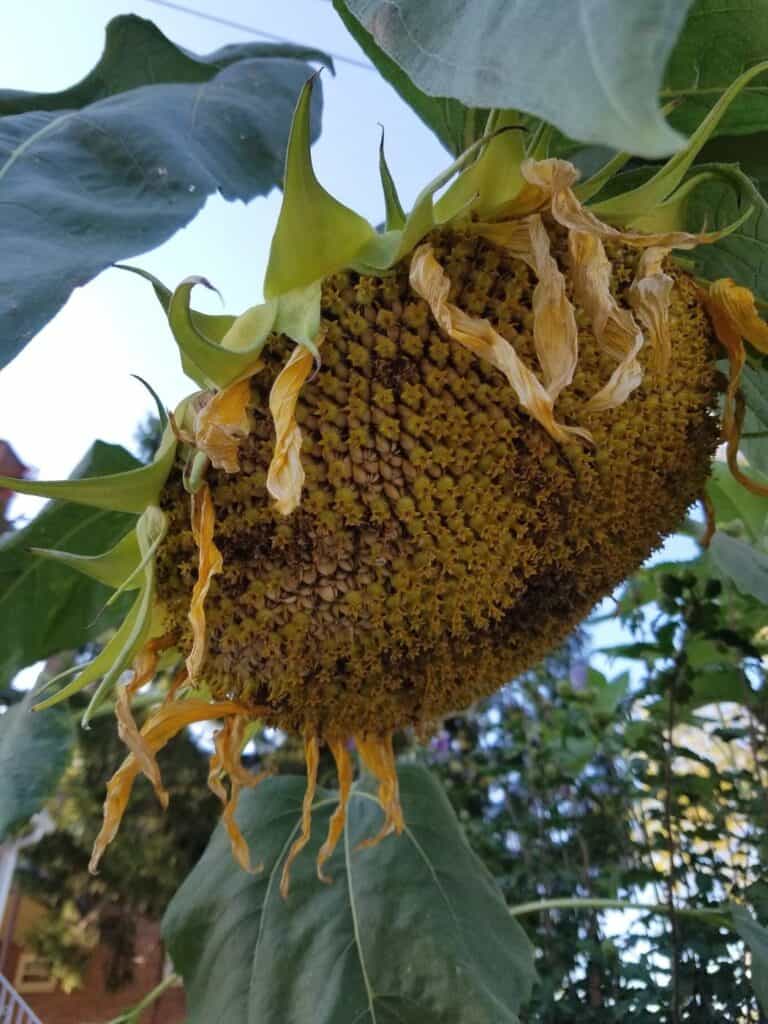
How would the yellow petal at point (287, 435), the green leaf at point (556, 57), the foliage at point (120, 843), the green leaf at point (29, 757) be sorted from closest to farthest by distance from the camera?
the green leaf at point (556, 57) → the yellow petal at point (287, 435) → the green leaf at point (29, 757) → the foliage at point (120, 843)

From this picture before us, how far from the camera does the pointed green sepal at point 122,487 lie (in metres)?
0.52

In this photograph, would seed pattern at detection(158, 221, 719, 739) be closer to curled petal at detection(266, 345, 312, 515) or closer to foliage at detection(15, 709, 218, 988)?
curled petal at detection(266, 345, 312, 515)

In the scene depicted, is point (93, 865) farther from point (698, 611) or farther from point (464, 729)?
point (464, 729)

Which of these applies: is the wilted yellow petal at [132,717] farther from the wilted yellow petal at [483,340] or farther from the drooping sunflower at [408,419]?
the wilted yellow petal at [483,340]

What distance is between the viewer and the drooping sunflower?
1.64 feet

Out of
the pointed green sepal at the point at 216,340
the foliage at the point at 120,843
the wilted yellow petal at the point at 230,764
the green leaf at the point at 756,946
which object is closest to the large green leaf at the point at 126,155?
the pointed green sepal at the point at 216,340

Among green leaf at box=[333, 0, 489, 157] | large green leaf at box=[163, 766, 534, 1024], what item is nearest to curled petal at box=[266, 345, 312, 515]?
green leaf at box=[333, 0, 489, 157]

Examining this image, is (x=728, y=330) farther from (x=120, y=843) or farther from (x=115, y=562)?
(x=120, y=843)

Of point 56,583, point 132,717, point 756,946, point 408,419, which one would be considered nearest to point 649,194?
point 408,419

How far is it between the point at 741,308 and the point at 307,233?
260 millimetres

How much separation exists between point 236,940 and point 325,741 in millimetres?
286

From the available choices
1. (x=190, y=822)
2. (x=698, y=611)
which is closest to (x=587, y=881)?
(x=698, y=611)

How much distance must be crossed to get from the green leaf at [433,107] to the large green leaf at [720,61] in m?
0.12

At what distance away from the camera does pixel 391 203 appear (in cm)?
52
